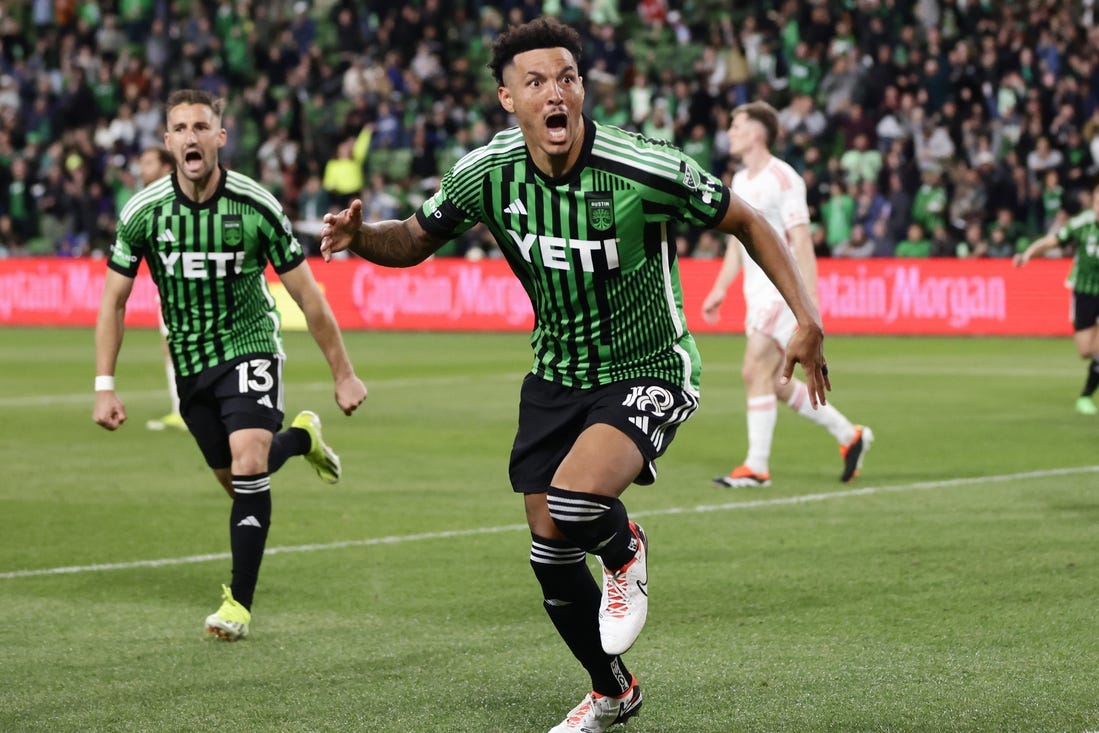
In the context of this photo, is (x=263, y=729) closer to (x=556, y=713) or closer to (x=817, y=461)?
(x=556, y=713)

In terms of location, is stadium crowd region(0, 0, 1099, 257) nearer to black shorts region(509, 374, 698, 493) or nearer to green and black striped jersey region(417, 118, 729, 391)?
green and black striped jersey region(417, 118, 729, 391)

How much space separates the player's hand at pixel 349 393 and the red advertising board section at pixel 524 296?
62.3ft

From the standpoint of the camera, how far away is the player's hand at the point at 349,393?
7.26 meters

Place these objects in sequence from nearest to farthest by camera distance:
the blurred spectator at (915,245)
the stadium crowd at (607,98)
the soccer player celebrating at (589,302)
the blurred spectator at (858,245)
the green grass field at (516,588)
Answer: the soccer player celebrating at (589,302) < the green grass field at (516,588) < the blurred spectator at (915,245) < the blurred spectator at (858,245) < the stadium crowd at (607,98)

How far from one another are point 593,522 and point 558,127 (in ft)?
3.86

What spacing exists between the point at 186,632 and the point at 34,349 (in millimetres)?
18817

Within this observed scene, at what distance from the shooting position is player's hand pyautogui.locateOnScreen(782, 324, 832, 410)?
529cm

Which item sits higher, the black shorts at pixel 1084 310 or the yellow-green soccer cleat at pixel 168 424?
the black shorts at pixel 1084 310

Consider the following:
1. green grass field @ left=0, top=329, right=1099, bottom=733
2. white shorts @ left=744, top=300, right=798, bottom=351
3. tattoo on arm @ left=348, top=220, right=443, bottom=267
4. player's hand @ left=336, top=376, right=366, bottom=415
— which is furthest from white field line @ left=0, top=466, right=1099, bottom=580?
tattoo on arm @ left=348, top=220, right=443, bottom=267

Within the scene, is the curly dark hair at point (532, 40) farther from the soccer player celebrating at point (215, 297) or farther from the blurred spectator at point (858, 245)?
the blurred spectator at point (858, 245)

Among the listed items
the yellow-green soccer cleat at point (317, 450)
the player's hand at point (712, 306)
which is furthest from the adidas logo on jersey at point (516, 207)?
the player's hand at point (712, 306)

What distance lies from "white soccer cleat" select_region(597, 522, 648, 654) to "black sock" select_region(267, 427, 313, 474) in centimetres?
316

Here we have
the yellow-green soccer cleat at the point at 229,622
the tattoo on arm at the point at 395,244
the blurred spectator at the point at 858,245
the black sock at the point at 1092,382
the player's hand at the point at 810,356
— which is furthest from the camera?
the blurred spectator at the point at 858,245

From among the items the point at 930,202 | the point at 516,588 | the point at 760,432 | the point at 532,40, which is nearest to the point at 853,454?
the point at 760,432
